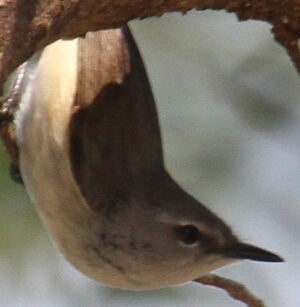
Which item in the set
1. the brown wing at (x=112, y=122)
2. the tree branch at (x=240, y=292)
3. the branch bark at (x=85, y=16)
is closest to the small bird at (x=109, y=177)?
the brown wing at (x=112, y=122)

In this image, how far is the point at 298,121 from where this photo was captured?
539 cm

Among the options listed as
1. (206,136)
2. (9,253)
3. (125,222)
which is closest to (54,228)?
(125,222)

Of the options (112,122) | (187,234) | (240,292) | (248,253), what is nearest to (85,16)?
(112,122)

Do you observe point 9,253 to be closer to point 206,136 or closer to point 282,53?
point 206,136

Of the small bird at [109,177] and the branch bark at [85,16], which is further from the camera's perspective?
the small bird at [109,177]

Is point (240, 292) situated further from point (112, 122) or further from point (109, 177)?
point (112, 122)

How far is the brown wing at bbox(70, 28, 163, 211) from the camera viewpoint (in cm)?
365

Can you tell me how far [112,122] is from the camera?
12.2 feet

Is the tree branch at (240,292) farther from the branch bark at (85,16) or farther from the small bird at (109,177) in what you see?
the branch bark at (85,16)

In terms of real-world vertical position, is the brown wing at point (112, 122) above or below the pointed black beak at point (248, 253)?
above

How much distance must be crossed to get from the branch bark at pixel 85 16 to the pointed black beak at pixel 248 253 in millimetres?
1190

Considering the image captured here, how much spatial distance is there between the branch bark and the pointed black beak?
1.19m

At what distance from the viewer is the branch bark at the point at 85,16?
1914 millimetres

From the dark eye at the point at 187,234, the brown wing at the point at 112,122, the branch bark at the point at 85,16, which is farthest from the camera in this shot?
the dark eye at the point at 187,234
